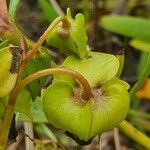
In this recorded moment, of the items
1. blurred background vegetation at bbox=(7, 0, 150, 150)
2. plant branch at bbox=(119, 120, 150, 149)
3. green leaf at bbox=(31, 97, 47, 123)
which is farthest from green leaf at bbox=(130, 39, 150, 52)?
green leaf at bbox=(31, 97, 47, 123)

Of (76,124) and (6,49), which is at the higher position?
(6,49)

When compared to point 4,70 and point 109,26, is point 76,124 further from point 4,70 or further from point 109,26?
point 109,26

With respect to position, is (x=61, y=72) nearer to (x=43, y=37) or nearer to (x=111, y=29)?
(x=43, y=37)

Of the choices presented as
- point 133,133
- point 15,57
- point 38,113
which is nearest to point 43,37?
point 15,57

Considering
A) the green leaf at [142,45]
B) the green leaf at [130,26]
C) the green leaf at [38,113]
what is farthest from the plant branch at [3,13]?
the green leaf at [142,45]

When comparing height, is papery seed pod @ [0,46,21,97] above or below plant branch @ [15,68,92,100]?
above

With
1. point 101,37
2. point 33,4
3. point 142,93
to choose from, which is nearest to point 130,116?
point 142,93

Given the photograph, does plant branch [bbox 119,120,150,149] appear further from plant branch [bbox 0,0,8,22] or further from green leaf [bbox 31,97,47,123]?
plant branch [bbox 0,0,8,22]

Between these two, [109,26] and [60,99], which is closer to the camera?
[60,99]
